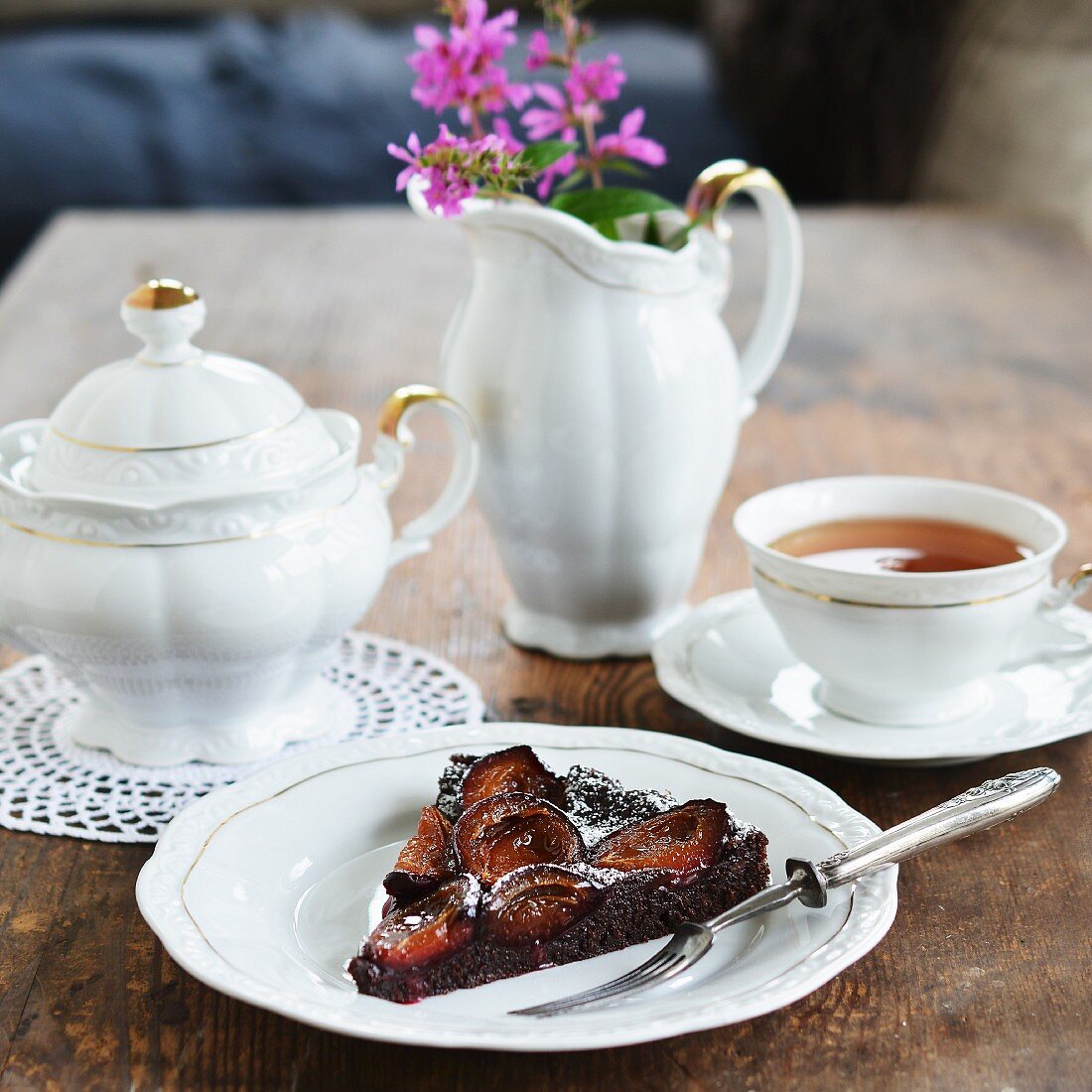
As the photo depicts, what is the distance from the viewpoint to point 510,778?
0.63 m

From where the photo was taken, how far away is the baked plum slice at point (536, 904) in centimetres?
54

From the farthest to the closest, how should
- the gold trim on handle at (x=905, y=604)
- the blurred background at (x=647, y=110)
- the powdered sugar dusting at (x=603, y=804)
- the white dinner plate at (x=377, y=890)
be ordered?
the blurred background at (x=647, y=110) < the gold trim on handle at (x=905, y=604) < the powdered sugar dusting at (x=603, y=804) < the white dinner plate at (x=377, y=890)

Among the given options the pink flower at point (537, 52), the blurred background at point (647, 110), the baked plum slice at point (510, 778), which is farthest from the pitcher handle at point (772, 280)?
the blurred background at point (647, 110)

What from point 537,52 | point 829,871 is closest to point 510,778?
point 829,871

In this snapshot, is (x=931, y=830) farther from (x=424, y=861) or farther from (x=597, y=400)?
(x=597, y=400)

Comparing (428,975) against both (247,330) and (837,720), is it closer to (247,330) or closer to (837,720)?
(837,720)

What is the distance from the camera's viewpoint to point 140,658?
71cm

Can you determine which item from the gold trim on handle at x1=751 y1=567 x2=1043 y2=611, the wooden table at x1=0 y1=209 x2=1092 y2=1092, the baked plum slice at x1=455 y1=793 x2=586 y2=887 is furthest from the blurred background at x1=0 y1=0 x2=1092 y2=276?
the baked plum slice at x1=455 y1=793 x2=586 y2=887

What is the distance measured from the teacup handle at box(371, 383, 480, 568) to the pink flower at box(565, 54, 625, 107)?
8.1 inches

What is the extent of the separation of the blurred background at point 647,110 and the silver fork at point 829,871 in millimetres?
2285

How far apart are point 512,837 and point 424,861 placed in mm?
39

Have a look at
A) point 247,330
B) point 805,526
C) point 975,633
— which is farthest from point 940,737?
point 247,330

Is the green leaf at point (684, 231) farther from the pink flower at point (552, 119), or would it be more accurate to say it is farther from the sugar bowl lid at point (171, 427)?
the sugar bowl lid at point (171, 427)

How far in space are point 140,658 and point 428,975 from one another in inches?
10.5
